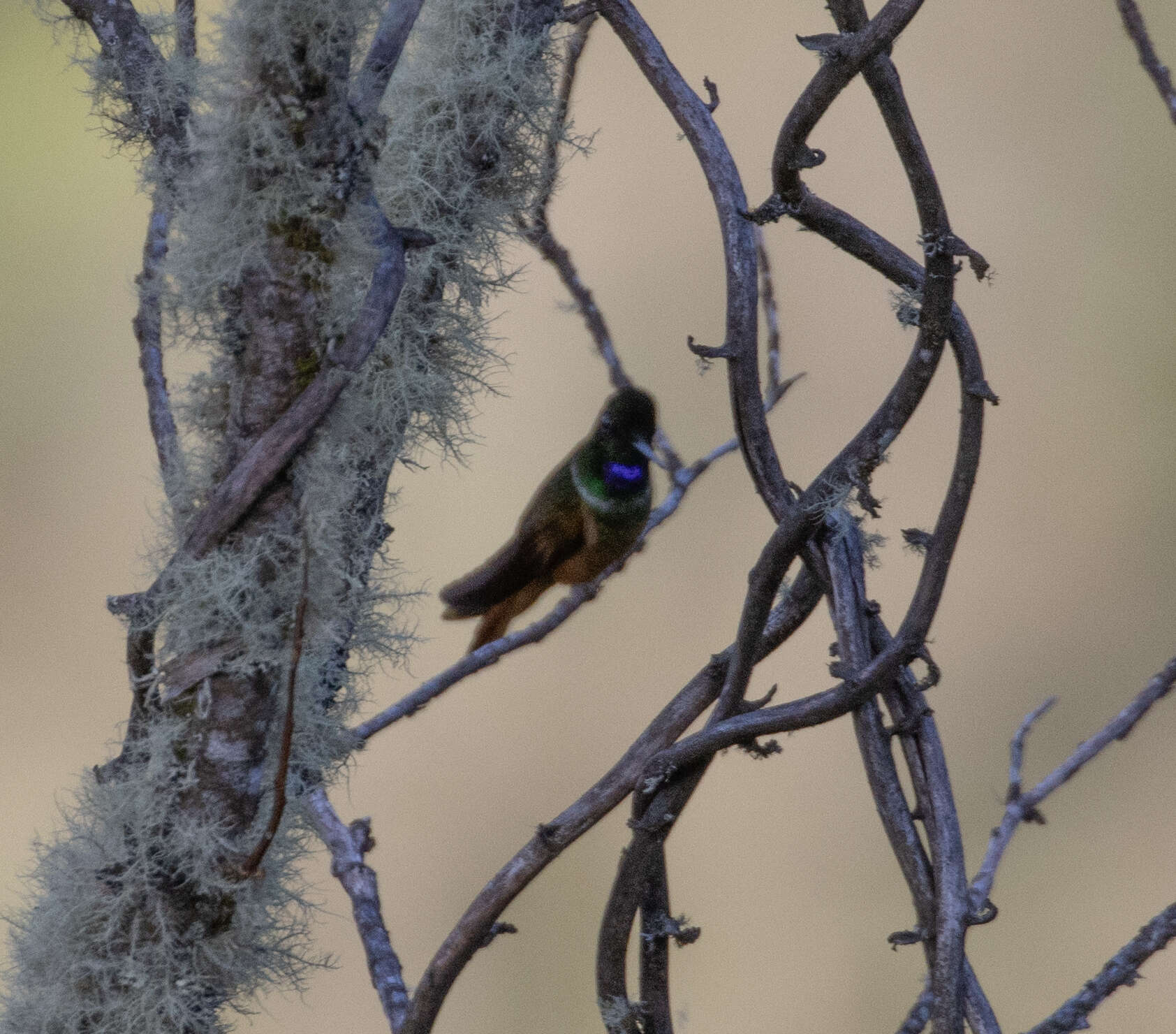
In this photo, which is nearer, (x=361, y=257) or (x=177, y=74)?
(x=361, y=257)

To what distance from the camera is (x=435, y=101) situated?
1.79 feet

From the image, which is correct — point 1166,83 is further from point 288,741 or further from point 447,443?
point 288,741

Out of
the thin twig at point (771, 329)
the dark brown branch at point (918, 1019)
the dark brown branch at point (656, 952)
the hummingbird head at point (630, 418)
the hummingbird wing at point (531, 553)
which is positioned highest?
the thin twig at point (771, 329)

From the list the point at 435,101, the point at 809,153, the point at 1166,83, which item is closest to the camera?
the point at 809,153

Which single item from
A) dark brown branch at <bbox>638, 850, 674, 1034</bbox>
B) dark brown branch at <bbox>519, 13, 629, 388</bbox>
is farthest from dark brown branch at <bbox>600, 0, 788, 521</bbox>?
dark brown branch at <bbox>638, 850, 674, 1034</bbox>

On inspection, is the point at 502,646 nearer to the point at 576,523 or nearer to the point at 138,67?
the point at 576,523

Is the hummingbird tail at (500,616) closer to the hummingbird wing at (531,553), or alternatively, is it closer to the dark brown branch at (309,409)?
the hummingbird wing at (531,553)

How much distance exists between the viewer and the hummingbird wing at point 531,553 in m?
0.70

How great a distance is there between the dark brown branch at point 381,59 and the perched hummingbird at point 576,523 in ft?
1.01

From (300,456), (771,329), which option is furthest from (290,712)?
(771,329)

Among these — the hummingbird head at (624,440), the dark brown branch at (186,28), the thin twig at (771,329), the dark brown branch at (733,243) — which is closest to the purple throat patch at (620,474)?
the hummingbird head at (624,440)

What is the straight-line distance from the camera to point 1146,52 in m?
0.65

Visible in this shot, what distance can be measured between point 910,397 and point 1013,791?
39 cm

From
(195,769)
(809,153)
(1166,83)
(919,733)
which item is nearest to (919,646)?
(919,733)
